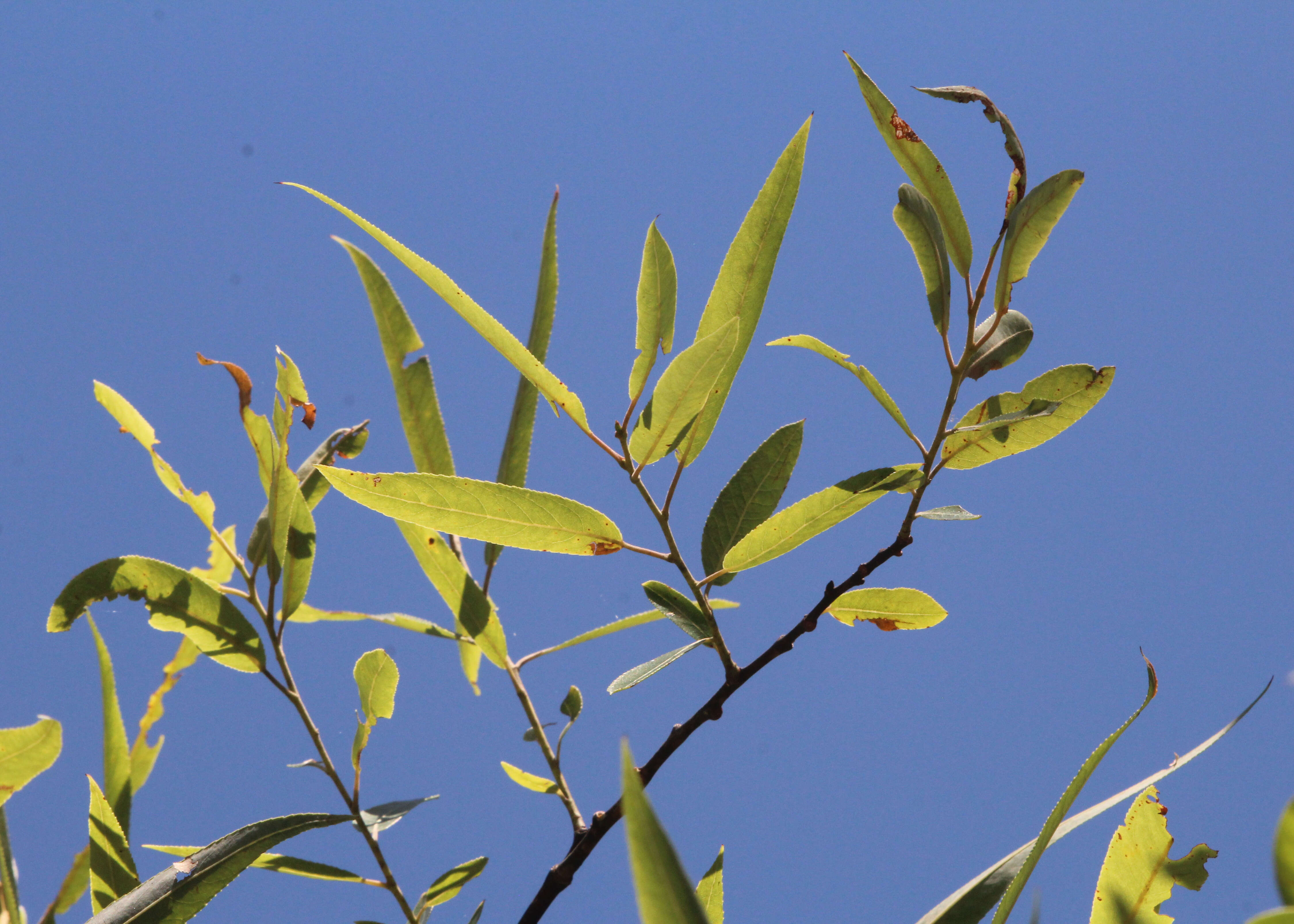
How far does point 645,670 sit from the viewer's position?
1.69ft

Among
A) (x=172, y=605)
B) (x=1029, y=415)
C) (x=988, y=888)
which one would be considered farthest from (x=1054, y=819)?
(x=172, y=605)

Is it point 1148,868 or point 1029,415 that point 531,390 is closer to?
point 1029,415

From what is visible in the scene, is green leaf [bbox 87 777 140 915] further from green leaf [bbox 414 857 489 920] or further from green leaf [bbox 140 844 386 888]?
green leaf [bbox 414 857 489 920]

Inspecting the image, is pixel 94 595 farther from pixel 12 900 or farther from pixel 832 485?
pixel 832 485

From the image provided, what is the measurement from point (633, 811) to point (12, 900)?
2.12 feet

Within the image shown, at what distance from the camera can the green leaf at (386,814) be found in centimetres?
66

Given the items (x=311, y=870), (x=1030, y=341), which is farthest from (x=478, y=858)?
(x=1030, y=341)

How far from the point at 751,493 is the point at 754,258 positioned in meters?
0.16

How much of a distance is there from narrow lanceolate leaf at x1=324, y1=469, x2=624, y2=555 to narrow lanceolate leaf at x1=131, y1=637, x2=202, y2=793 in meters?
0.43

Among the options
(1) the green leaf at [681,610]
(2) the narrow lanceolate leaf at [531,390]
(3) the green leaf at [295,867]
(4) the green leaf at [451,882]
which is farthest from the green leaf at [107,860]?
(1) the green leaf at [681,610]

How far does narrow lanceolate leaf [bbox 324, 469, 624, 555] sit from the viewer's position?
1.53ft

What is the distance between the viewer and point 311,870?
27.1 inches

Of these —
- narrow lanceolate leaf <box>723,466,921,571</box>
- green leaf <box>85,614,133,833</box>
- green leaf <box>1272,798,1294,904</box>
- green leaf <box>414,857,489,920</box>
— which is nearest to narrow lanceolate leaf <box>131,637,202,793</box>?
green leaf <box>85,614,133,833</box>

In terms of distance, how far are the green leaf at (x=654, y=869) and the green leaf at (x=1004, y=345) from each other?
37cm
